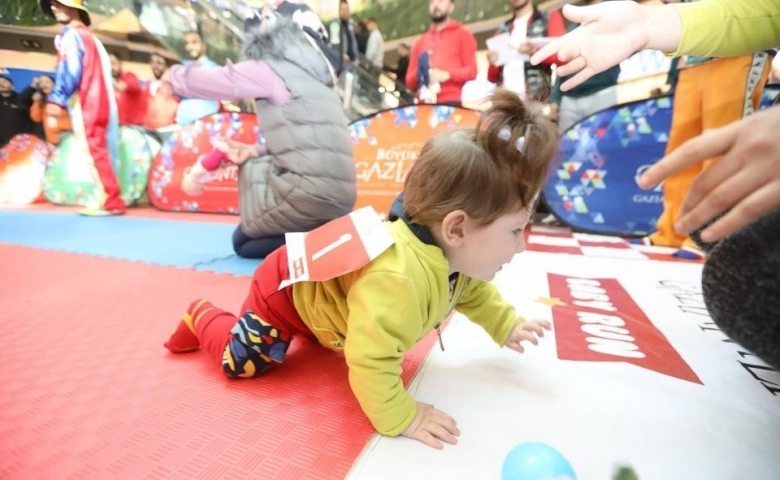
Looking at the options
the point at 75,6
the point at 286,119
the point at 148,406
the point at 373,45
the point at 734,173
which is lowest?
the point at 148,406

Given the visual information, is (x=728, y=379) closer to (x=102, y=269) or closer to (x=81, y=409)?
(x=81, y=409)

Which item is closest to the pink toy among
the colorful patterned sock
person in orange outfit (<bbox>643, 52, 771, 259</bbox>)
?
the colorful patterned sock

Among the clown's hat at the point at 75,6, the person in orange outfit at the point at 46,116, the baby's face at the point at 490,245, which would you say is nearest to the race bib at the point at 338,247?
the baby's face at the point at 490,245

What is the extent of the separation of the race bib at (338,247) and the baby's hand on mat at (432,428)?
210mm

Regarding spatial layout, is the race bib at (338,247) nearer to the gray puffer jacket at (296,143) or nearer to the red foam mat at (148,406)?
the red foam mat at (148,406)

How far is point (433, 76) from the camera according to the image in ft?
8.84

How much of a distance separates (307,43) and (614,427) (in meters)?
1.33

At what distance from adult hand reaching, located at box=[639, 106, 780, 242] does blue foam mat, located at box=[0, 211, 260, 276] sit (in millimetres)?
1147

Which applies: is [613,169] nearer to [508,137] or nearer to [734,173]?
[508,137]

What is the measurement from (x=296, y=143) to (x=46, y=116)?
256 centimetres

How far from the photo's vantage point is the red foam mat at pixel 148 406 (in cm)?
49

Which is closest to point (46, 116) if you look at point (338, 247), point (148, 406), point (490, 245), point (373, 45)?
point (373, 45)

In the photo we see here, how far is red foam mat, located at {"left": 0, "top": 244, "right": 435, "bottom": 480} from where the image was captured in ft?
1.61

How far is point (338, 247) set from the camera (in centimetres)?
57
